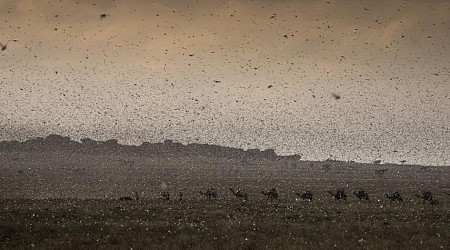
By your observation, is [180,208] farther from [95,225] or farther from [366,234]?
[366,234]

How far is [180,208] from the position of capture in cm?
3597

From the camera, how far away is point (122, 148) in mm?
184250

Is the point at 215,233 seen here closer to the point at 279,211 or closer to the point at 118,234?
the point at 118,234

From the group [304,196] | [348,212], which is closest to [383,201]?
[304,196]

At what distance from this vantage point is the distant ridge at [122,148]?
565 ft

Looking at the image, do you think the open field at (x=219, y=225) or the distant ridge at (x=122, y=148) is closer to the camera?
the open field at (x=219, y=225)

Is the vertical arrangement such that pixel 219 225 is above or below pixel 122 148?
above

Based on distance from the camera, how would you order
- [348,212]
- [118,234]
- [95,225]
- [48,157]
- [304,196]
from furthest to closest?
1. [48,157]
2. [304,196]
3. [348,212]
4. [95,225]
5. [118,234]

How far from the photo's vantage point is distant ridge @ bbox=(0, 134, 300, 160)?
172150mm

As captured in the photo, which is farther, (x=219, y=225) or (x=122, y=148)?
(x=122, y=148)

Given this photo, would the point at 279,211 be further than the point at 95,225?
Yes

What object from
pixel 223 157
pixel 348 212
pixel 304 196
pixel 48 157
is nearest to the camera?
pixel 348 212

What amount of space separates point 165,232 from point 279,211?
10891mm

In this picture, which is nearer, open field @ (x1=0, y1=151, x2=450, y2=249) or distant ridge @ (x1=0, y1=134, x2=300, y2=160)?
open field @ (x1=0, y1=151, x2=450, y2=249)
